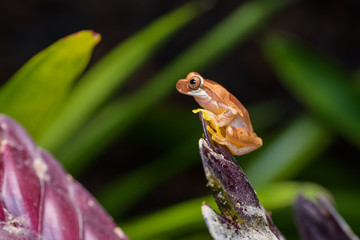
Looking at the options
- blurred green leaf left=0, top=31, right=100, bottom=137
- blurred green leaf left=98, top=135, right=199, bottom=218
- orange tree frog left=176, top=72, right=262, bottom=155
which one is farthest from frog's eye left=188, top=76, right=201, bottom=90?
blurred green leaf left=98, top=135, right=199, bottom=218

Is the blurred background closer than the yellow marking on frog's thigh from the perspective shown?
No

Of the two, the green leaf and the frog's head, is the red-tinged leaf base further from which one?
the green leaf

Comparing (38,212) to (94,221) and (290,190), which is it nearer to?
(94,221)

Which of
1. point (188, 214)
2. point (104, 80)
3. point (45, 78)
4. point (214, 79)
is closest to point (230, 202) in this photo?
point (45, 78)

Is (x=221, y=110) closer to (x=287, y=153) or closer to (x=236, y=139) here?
(x=236, y=139)

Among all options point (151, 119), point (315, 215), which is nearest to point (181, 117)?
point (151, 119)

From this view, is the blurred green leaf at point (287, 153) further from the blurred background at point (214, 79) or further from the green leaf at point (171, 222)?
the green leaf at point (171, 222)
